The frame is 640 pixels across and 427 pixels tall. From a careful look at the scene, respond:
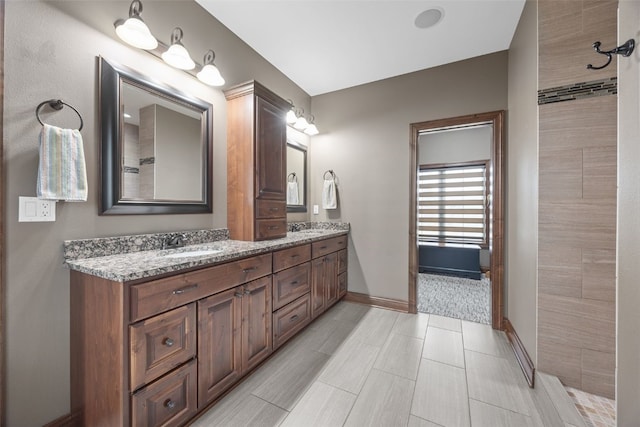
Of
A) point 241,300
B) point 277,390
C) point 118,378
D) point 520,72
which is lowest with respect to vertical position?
point 277,390

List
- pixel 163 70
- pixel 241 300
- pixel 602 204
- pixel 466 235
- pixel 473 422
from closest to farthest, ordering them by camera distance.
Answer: pixel 473 422 < pixel 602 204 < pixel 241 300 < pixel 163 70 < pixel 466 235

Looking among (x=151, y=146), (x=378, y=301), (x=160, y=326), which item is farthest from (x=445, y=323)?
(x=151, y=146)

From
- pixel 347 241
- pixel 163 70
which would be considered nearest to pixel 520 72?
pixel 347 241

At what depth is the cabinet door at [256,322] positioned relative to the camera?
1.61 m

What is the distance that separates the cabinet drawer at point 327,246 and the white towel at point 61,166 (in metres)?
1.67

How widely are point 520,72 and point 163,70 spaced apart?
2682 millimetres

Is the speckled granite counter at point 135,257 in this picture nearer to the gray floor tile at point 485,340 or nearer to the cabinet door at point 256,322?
the cabinet door at point 256,322

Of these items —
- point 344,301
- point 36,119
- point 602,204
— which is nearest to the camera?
point 36,119

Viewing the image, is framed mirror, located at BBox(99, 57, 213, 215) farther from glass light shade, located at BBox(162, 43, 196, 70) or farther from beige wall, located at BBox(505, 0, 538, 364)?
beige wall, located at BBox(505, 0, 538, 364)

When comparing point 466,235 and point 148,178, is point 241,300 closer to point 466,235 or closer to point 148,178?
point 148,178

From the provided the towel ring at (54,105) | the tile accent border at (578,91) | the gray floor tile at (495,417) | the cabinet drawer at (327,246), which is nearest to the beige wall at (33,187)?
the towel ring at (54,105)

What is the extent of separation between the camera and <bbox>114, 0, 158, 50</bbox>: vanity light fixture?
1406 mm

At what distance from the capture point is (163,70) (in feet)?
5.57

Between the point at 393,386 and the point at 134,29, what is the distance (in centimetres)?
264
